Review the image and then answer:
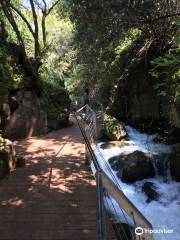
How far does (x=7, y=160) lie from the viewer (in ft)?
27.4

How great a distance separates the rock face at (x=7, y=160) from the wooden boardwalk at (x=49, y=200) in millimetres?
160

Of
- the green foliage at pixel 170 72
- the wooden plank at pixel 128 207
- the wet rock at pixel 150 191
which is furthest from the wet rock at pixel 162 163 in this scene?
the wooden plank at pixel 128 207

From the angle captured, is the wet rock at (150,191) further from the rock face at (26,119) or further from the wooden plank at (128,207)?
the wooden plank at (128,207)

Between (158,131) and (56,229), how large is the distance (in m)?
9.13

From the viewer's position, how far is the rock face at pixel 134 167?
1010 centimetres

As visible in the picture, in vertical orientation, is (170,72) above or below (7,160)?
above

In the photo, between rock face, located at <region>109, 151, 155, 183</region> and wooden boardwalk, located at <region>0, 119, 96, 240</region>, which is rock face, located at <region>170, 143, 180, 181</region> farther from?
wooden boardwalk, located at <region>0, 119, 96, 240</region>

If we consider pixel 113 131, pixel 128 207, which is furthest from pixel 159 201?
pixel 128 207

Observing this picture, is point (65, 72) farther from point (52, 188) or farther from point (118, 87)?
point (52, 188)

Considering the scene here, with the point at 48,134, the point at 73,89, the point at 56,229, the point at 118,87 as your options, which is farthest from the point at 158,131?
the point at 73,89

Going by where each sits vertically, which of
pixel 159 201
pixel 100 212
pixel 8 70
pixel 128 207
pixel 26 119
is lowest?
pixel 159 201

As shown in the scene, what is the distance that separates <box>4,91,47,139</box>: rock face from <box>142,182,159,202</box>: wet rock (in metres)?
5.34

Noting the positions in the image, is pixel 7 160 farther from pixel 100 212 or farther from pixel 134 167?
pixel 100 212

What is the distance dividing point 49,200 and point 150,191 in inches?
152
